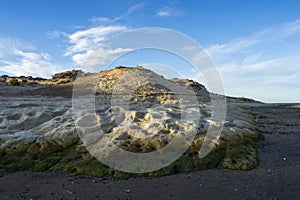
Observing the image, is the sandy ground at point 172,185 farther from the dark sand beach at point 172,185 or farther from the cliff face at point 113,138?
the cliff face at point 113,138

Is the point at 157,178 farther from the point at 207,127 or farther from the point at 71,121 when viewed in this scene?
the point at 71,121

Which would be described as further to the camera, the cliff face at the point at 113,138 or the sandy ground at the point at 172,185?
the cliff face at the point at 113,138

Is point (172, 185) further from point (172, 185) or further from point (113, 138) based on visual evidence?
point (113, 138)

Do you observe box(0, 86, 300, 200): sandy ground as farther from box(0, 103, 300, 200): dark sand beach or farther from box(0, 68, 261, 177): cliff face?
box(0, 68, 261, 177): cliff face

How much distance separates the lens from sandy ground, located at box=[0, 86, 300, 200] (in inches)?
352

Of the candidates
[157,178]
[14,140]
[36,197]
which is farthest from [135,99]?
[36,197]

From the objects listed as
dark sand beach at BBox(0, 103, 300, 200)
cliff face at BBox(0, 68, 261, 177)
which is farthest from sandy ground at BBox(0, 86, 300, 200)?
cliff face at BBox(0, 68, 261, 177)

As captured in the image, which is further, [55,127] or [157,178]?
[55,127]

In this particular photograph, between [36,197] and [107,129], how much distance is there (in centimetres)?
576

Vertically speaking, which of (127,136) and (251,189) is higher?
(127,136)

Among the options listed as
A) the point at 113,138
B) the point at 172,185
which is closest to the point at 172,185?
the point at 172,185

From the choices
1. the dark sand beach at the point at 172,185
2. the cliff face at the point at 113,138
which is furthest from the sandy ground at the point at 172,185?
the cliff face at the point at 113,138

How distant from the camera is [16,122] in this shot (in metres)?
16.0

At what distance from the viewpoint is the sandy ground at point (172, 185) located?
895 centimetres
